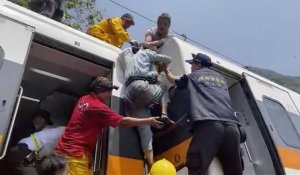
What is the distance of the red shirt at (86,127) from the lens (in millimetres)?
3754

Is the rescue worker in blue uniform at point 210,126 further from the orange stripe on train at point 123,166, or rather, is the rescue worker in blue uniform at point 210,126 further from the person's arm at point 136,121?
the orange stripe on train at point 123,166

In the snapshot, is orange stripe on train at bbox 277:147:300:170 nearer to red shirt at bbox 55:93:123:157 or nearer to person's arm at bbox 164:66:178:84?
person's arm at bbox 164:66:178:84

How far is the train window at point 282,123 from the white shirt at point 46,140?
Answer: 8.84ft

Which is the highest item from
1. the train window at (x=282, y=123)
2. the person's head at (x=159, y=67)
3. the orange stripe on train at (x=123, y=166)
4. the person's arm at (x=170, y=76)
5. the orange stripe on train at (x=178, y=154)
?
the person's head at (x=159, y=67)

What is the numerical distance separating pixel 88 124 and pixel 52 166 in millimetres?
1327

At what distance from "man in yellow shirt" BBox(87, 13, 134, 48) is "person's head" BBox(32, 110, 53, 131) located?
1403 mm

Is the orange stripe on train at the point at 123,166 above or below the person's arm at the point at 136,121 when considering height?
below

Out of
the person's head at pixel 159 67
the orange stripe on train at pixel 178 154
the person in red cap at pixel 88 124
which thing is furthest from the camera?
the person's head at pixel 159 67

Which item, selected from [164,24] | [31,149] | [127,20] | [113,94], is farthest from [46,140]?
[127,20]

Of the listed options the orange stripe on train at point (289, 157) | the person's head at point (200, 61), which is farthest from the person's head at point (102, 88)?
the orange stripe on train at point (289, 157)

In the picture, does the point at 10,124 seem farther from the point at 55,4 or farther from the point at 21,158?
the point at 55,4

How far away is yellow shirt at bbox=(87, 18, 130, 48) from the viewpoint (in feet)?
18.6

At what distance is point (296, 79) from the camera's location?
59156 mm

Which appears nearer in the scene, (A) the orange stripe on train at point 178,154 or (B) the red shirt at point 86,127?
(B) the red shirt at point 86,127
